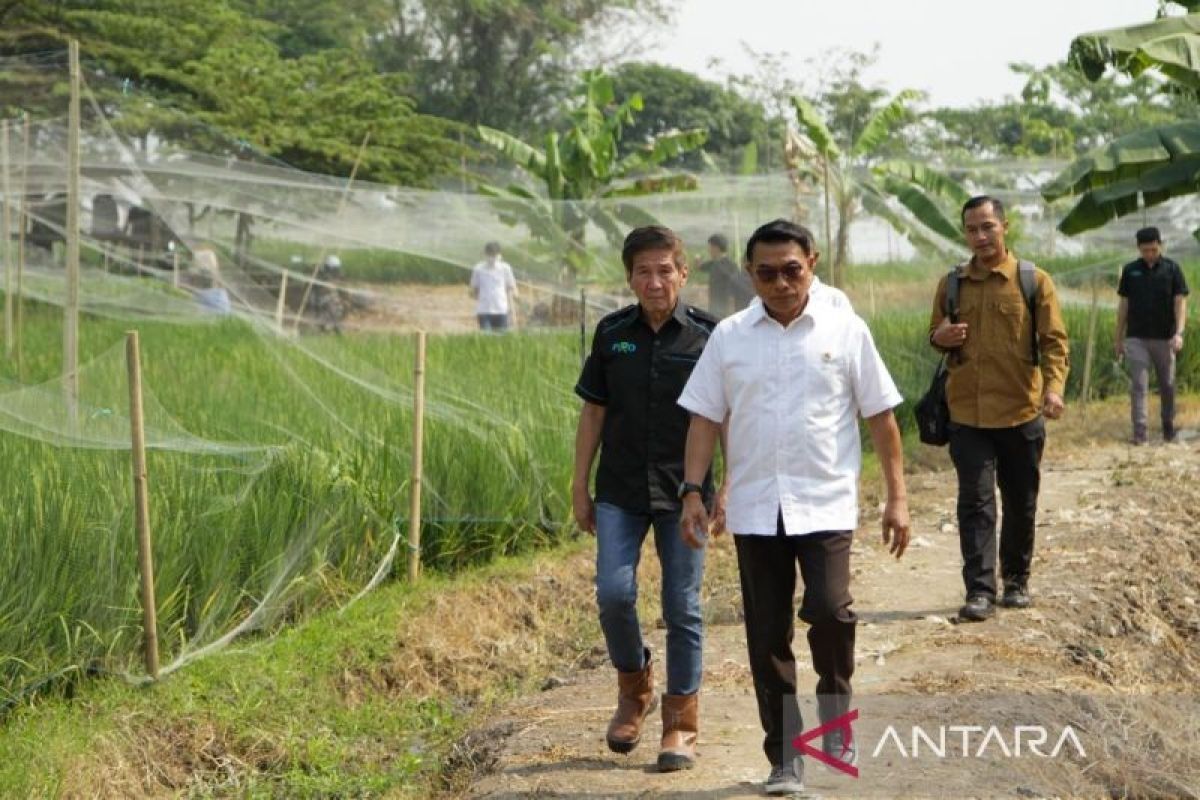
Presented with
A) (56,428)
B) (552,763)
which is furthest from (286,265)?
(552,763)

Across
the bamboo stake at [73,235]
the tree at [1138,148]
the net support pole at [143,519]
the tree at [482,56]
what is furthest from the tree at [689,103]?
the net support pole at [143,519]

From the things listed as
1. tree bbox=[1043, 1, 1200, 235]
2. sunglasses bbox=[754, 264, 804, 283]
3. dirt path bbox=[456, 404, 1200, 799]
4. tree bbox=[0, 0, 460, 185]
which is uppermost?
tree bbox=[0, 0, 460, 185]

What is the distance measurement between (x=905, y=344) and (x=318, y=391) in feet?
18.2

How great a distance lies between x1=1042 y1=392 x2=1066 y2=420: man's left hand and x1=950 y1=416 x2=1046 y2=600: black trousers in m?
0.10

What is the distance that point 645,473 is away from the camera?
5.07 meters

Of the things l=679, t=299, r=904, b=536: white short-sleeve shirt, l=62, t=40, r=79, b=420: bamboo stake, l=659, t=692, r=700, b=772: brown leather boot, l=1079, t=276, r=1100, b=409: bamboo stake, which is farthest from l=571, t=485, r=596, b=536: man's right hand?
l=1079, t=276, r=1100, b=409: bamboo stake

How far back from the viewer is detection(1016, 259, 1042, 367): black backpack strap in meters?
6.83

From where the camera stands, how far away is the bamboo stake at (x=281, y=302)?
1031cm

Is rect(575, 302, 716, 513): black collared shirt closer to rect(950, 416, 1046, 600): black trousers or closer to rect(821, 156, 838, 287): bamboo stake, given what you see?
rect(950, 416, 1046, 600): black trousers

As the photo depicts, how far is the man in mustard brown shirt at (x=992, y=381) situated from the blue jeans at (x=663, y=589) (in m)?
2.07

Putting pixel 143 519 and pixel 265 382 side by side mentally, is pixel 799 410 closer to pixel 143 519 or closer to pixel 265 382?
pixel 143 519

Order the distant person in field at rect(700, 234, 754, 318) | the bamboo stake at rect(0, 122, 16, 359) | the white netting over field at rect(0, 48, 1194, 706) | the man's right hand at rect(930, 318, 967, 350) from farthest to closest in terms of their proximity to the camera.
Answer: the distant person in field at rect(700, 234, 754, 318)
the bamboo stake at rect(0, 122, 16, 359)
the man's right hand at rect(930, 318, 967, 350)
the white netting over field at rect(0, 48, 1194, 706)

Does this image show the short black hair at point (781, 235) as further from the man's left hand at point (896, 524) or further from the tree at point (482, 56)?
the tree at point (482, 56)

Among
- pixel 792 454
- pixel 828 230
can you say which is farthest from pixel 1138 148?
pixel 792 454
